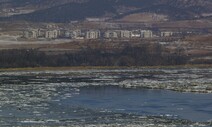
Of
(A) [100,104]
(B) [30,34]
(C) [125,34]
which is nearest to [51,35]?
(B) [30,34]

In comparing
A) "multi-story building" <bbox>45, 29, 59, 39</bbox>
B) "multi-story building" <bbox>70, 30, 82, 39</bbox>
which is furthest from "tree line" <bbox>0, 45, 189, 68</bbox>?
"multi-story building" <bbox>70, 30, 82, 39</bbox>

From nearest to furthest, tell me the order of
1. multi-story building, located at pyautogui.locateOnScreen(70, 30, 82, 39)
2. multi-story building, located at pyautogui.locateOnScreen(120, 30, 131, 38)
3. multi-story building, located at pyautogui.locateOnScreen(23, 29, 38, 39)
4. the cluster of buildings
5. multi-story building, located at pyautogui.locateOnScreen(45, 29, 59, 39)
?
multi-story building, located at pyautogui.locateOnScreen(23, 29, 38, 39), multi-story building, located at pyautogui.locateOnScreen(45, 29, 59, 39), the cluster of buildings, multi-story building, located at pyautogui.locateOnScreen(70, 30, 82, 39), multi-story building, located at pyautogui.locateOnScreen(120, 30, 131, 38)

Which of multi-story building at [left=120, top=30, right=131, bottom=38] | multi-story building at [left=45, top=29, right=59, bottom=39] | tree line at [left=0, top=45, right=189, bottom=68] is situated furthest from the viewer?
multi-story building at [left=120, top=30, right=131, bottom=38]

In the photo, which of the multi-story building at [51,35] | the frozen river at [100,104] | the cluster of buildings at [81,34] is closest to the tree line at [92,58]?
the frozen river at [100,104]

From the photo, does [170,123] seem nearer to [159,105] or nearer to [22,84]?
[159,105]

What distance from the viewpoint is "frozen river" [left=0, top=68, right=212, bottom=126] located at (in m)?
→ 30.5

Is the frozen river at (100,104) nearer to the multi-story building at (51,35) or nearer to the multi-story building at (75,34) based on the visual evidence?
the multi-story building at (51,35)

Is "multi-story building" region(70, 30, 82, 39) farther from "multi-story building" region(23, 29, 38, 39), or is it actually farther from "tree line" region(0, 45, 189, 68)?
"tree line" region(0, 45, 189, 68)

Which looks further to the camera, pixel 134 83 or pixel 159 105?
pixel 134 83

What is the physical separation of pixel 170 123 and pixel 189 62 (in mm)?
59312

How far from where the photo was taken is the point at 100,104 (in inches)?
1502

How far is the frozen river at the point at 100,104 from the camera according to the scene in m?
30.5

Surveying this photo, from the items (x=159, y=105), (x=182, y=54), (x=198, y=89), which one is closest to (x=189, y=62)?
(x=182, y=54)

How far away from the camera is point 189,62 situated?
88.1 metres
